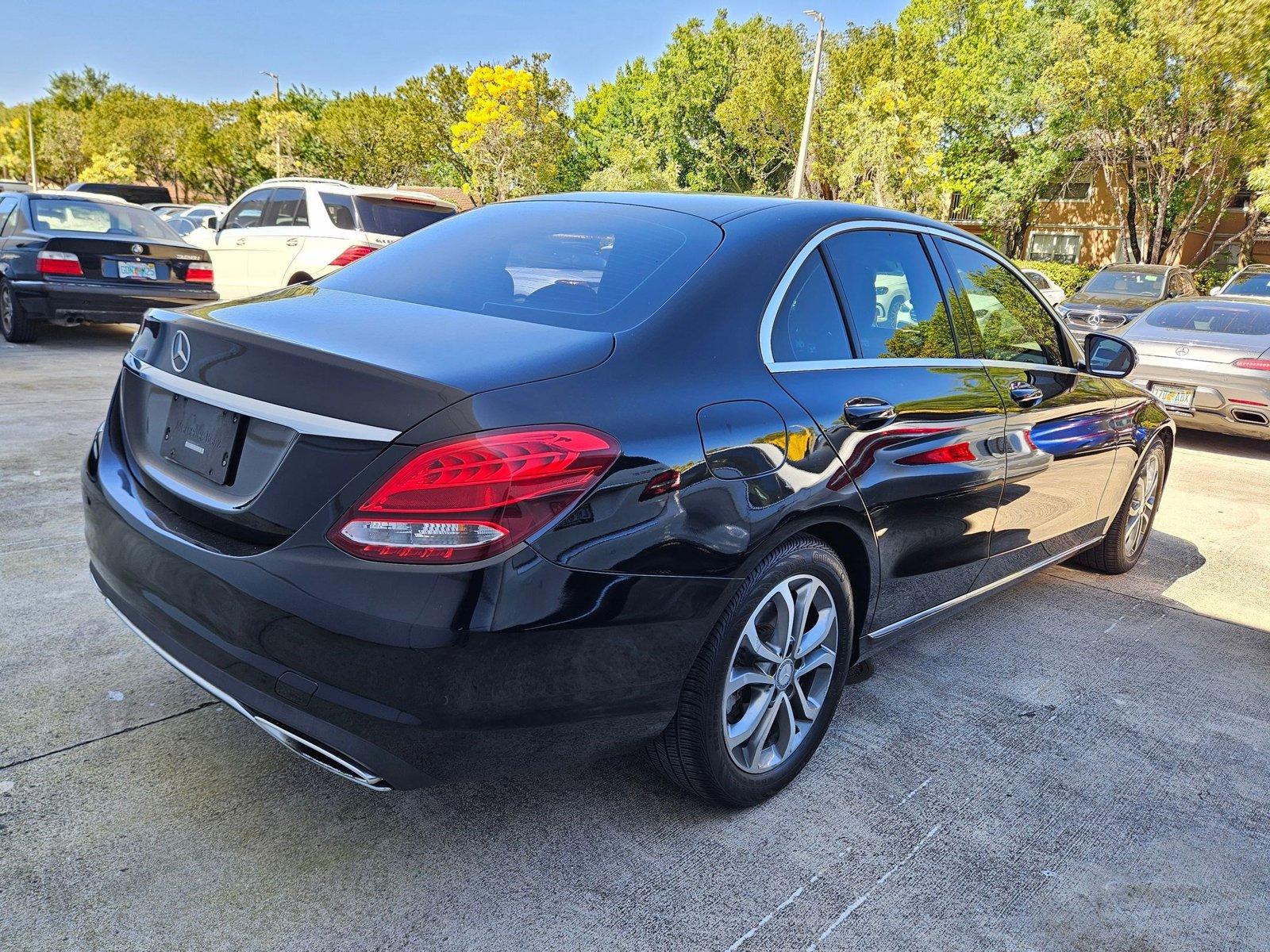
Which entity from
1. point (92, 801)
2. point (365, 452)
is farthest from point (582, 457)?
point (92, 801)

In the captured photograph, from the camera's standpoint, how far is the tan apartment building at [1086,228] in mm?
35844

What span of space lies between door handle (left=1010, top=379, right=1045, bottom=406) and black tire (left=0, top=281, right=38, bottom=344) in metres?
9.20

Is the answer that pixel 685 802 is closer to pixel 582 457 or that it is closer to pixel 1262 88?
pixel 582 457

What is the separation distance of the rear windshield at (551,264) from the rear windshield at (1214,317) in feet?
25.6

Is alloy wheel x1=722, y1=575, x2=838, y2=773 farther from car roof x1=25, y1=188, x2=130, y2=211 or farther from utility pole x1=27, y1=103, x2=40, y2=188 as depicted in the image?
utility pole x1=27, y1=103, x2=40, y2=188

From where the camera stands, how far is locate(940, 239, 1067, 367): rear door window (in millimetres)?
3537

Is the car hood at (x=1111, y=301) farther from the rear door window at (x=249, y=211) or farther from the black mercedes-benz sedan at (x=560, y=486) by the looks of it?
the black mercedes-benz sedan at (x=560, y=486)

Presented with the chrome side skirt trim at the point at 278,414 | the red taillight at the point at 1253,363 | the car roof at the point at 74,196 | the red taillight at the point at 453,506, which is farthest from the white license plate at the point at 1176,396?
the car roof at the point at 74,196

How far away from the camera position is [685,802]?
265 cm

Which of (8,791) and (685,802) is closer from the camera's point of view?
(8,791)

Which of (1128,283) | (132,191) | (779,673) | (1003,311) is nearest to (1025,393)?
(1003,311)

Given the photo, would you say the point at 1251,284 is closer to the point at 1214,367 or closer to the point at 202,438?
the point at 1214,367

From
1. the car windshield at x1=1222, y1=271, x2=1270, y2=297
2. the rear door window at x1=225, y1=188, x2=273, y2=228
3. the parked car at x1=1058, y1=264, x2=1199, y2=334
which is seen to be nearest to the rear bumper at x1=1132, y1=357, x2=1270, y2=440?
the parked car at x1=1058, y1=264, x2=1199, y2=334

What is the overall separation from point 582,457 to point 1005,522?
2.02m
